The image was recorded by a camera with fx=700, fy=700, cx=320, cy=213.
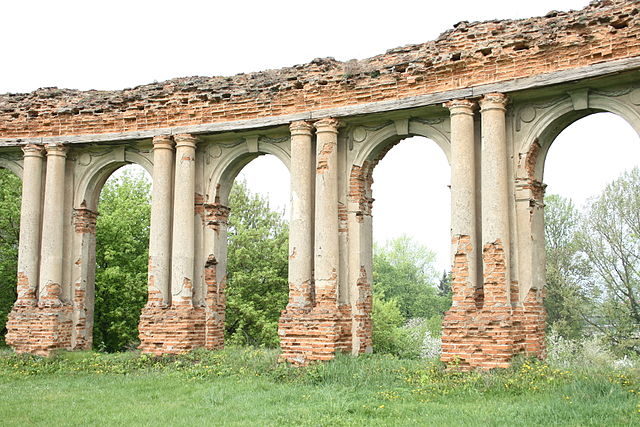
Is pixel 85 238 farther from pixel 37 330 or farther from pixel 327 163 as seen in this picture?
pixel 327 163

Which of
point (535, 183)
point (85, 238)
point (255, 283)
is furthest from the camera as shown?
point (255, 283)

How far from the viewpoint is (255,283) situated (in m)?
27.9

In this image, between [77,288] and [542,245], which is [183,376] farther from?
[542,245]

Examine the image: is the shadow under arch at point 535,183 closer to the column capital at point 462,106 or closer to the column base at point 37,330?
the column capital at point 462,106

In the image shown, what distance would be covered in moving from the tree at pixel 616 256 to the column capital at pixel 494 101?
63.0 feet

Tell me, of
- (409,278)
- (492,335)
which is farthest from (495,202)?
(409,278)

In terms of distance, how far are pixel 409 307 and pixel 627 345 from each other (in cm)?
2750

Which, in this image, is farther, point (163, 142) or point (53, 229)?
point (53, 229)

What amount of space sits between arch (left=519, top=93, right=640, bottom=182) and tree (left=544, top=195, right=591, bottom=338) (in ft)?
64.8

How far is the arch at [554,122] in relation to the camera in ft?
37.7

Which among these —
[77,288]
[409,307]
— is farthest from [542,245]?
[409,307]

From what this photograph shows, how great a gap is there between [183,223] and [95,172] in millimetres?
3149

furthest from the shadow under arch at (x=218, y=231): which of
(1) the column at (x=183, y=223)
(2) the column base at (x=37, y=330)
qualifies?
(2) the column base at (x=37, y=330)

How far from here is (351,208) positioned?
14.0 metres
